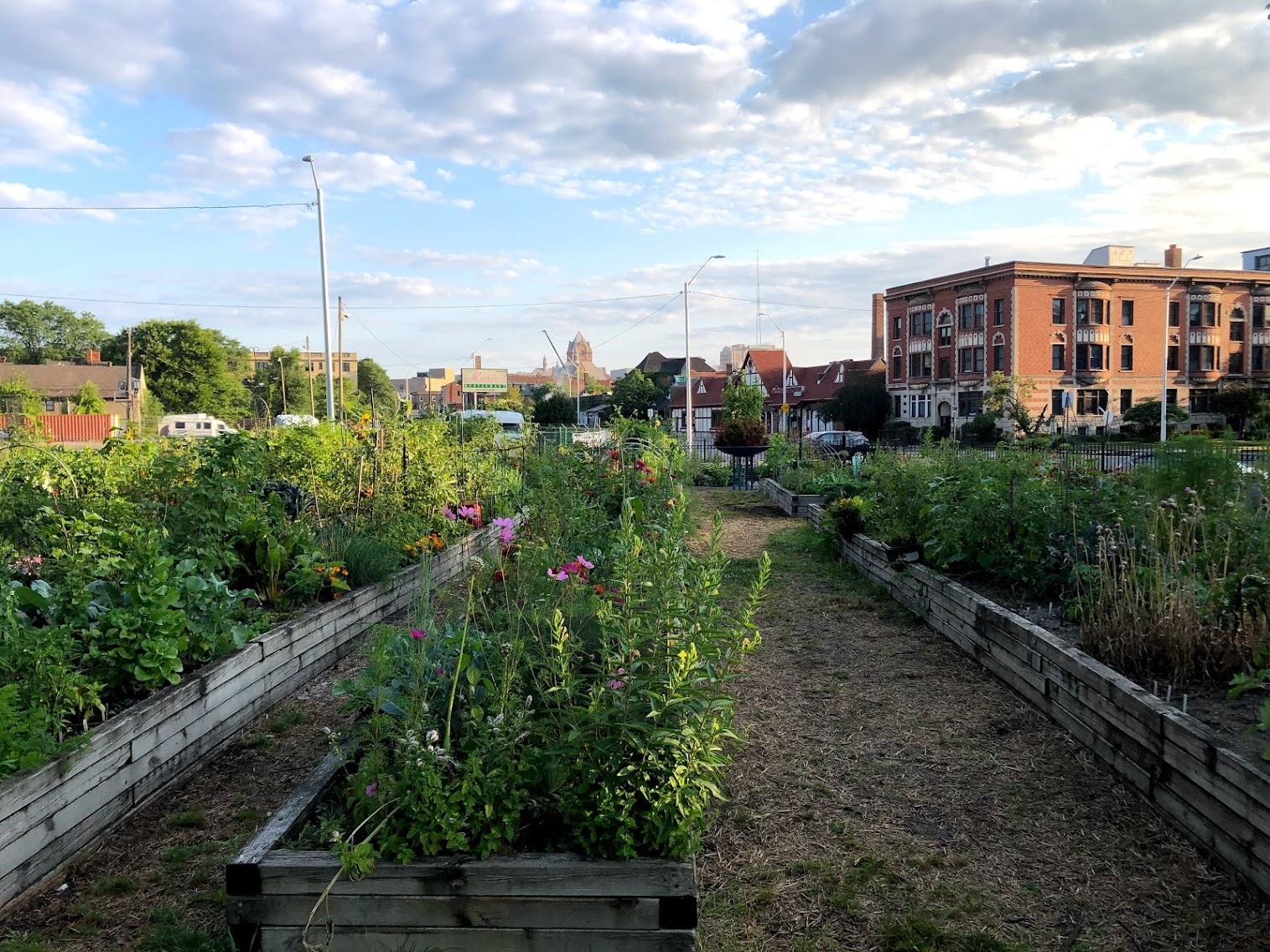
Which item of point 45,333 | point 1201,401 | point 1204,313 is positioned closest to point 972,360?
Result: point 1201,401

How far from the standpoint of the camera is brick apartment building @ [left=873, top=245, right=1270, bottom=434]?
49.9 metres

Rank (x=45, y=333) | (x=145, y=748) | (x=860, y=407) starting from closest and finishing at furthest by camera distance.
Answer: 1. (x=145, y=748)
2. (x=860, y=407)
3. (x=45, y=333)

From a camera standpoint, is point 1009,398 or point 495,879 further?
point 1009,398

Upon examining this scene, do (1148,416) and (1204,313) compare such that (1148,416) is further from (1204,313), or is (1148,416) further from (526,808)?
(526,808)

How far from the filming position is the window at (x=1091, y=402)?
167 ft

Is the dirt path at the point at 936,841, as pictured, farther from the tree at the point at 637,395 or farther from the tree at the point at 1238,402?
the tree at the point at 637,395

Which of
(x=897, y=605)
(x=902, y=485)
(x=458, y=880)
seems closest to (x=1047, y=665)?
(x=897, y=605)

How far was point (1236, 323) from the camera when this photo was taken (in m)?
53.8

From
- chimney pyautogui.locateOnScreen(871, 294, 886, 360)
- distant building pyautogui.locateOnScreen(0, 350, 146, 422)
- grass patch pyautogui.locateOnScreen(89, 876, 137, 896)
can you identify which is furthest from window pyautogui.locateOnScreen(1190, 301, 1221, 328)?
distant building pyautogui.locateOnScreen(0, 350, 146, 422)

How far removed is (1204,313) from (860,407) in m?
20.7

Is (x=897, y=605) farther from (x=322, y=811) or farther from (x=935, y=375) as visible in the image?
(x=935, y=375)

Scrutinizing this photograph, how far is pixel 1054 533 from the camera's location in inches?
239

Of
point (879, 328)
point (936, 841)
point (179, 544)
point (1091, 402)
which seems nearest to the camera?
Answer: point (936, 841)

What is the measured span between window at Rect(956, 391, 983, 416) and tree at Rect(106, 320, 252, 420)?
47.0m
